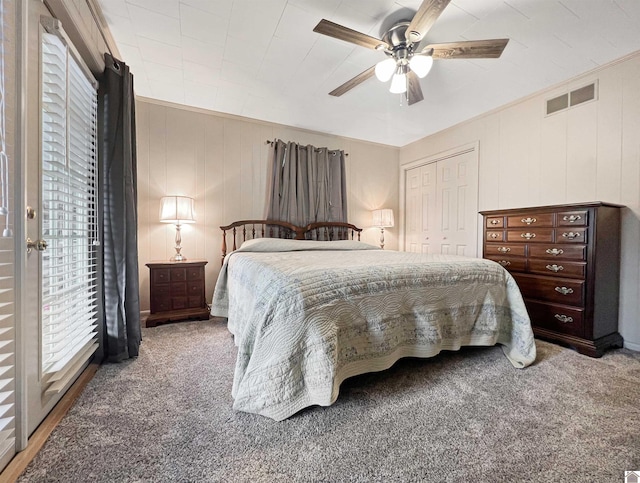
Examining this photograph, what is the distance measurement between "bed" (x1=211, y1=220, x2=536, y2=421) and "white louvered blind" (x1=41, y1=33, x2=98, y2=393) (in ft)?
2.97

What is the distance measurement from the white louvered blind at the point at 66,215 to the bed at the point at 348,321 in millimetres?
904

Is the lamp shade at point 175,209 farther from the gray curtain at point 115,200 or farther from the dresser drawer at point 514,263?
the dresser drawer at point 514,263

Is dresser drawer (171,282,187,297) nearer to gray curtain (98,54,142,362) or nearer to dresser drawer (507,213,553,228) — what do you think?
gray curtain (98,54,142,362)

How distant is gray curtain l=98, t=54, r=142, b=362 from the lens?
1.89 metres

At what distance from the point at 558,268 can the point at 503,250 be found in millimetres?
471

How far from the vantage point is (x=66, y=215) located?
1.54m

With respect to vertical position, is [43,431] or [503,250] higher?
[503,250]

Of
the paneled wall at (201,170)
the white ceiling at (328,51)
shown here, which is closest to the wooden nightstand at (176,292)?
the paneled wall at (201,170)

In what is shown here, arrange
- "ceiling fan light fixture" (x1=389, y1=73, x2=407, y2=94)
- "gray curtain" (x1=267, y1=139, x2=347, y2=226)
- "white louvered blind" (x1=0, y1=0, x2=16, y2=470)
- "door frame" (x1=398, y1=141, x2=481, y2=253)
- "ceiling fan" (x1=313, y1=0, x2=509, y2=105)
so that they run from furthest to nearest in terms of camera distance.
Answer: "gray curtain" (x1=267, y1=139, x2=347, y2=226) → "door frame" (x1=398, y1=141, x2=481, y2=253) → "ceiling fan light fixture" (x1=389, y1=73, x2=407, y2=94) → "ceiling fan" (x1=313, y1=0, x2=509, y2=105) → "white louvered blind" (x1=0, y1=0, x2=16, y2=470)

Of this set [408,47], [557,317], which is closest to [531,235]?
[557,317]

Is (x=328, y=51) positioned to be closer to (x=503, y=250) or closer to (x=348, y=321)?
(x=348, y=321)

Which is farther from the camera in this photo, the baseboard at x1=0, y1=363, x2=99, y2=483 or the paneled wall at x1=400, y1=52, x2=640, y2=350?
the paneled wall at x1=400, y1=52, x2=640, y2=350

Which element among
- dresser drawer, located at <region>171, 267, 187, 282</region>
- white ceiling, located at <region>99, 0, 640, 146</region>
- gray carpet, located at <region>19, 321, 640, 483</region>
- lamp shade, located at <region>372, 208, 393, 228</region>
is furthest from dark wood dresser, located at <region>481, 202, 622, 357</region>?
dresser drawer, located at <region>171, 267, 187, 282</region>

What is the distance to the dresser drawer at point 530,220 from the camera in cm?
236
